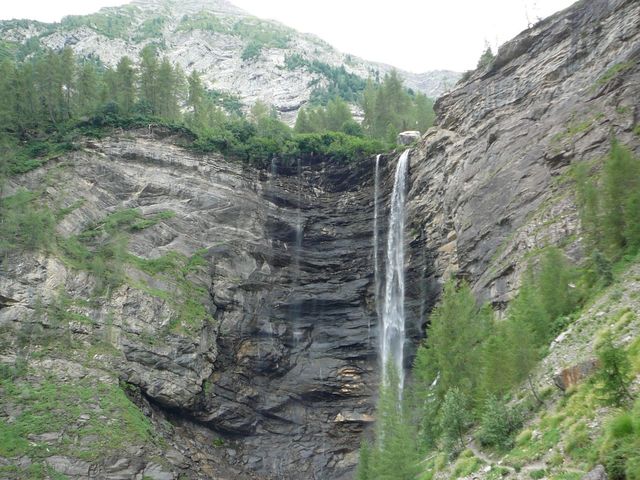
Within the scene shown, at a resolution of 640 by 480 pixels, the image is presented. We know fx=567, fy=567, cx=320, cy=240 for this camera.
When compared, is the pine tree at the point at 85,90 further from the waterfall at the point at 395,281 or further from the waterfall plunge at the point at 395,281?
the waterfall at the point at 395,281

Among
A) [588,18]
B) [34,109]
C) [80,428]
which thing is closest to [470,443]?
[80,428]

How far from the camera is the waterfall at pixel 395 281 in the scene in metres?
44.9

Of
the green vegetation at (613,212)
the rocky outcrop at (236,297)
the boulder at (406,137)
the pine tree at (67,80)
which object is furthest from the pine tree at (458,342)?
the pine tree at (67,80)

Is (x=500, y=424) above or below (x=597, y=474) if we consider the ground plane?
above

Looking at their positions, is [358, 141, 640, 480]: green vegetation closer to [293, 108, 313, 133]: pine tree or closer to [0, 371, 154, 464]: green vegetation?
[0, 371, 154, 464]: green vegetation

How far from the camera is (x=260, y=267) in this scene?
4906cm

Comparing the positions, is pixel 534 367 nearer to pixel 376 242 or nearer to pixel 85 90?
pixel 376 242

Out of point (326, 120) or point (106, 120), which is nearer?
point (106, 120)

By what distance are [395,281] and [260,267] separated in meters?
11.6

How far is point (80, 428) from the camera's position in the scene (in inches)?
1310

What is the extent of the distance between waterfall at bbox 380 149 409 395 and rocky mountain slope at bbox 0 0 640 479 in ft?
3.49

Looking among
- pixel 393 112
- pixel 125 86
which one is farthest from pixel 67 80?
pixel 393 112

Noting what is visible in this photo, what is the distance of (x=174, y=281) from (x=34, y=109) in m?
24.2

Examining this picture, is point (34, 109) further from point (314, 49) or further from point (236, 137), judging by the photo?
point (314, 49)
